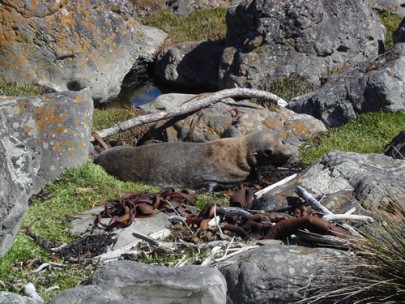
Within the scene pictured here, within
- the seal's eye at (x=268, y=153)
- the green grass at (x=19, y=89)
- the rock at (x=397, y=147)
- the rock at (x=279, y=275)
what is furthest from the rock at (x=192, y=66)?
the rock at (x=279, y=275)

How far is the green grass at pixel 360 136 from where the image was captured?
39.8ft

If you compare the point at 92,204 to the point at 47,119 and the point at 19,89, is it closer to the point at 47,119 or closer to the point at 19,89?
the point at 47,119

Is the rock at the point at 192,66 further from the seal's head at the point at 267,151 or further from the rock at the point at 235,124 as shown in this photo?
the seal's head at the point at 267,151

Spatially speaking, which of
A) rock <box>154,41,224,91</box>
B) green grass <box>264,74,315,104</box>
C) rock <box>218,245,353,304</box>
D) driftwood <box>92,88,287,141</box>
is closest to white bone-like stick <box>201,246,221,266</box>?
rock <box>218,245,353,304</box>

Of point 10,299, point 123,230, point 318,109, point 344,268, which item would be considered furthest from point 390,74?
point 10,299

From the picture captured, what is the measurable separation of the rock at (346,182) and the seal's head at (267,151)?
2637mm

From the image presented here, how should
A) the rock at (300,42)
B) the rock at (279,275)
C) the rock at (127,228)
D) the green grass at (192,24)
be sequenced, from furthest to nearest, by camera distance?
the green grass at (192,24) → the rock at (300,42) → the rock at (127,228) → the rock at (279,275)

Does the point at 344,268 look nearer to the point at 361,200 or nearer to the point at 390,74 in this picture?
the point at 361,200

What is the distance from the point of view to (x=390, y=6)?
907 inches

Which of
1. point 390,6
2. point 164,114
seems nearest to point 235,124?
point 164,114

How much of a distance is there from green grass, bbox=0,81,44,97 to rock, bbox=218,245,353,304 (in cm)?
945

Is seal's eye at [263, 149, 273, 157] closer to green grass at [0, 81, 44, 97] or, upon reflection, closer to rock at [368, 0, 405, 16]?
green grass at [0, 81, 44, 97]

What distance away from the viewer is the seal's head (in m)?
11.7

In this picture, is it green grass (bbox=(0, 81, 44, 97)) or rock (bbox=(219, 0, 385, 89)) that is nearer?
green grass (bbox=(0, 81, 44, 97))
